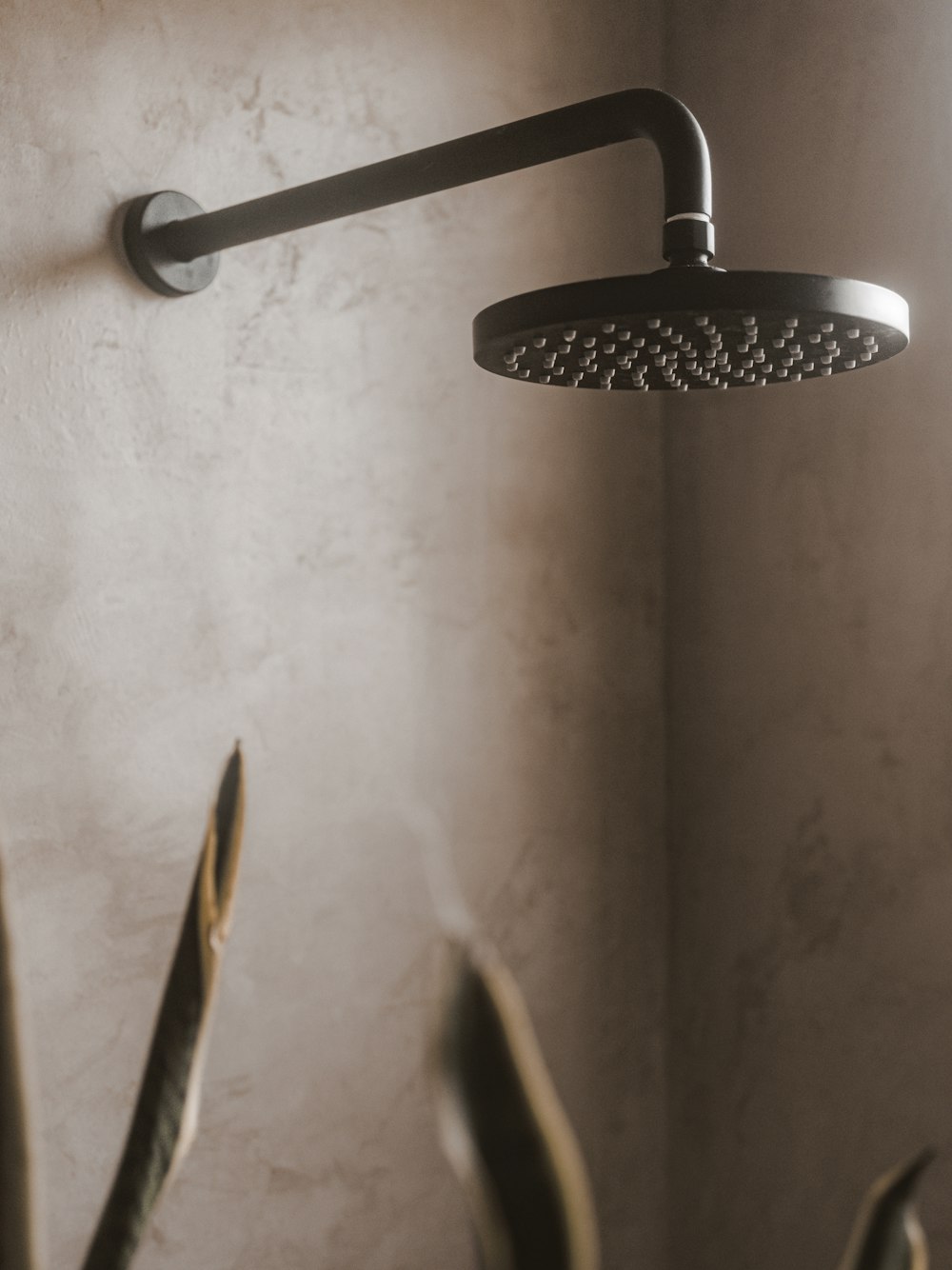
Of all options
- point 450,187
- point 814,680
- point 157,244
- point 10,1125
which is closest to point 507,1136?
point 10,1125

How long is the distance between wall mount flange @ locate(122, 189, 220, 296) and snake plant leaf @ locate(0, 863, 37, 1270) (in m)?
0.64

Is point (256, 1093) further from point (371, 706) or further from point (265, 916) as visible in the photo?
point (371, 706)

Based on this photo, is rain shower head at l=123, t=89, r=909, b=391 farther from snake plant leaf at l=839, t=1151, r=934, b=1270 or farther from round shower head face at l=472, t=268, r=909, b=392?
snake plant leaf at l=839, t=1151, r=934, b=1270

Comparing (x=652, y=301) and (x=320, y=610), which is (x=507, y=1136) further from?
(x=320, y=610)

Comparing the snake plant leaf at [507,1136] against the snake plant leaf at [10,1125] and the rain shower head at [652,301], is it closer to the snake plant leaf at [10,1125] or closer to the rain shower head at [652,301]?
the snake plant leaf at [10,1125]

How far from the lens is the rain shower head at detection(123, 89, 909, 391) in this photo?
480 millimetres

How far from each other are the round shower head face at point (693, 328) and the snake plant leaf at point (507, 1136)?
0.30 meters

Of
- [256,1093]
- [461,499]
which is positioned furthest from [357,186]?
[256,1093]

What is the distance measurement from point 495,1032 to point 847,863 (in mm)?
942

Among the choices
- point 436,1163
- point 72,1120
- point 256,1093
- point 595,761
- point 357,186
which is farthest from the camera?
point 595,761

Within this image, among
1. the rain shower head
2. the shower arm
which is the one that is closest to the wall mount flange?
the shower arm

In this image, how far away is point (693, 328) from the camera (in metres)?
0.52

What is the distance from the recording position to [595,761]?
1218 millimetres

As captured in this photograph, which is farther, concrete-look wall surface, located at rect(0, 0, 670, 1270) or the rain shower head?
concrete-look wall surface, located at rect(0, 0, 670, 1270)
